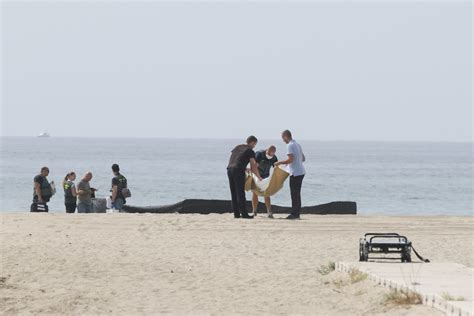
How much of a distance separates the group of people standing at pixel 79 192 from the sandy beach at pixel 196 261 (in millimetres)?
1620

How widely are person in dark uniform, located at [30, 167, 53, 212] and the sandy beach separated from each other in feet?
5.39

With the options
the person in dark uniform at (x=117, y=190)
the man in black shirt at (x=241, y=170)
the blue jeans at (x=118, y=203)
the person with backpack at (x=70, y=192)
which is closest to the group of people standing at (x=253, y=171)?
the man in black shirt at (x=241, y=170)

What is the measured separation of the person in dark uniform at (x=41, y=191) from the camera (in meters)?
23.2

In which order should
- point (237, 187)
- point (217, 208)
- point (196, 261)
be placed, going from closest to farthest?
point (196, 261) < point (237, 187) < point (217, 208)

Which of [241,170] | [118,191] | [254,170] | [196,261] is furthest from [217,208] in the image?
[196,261]

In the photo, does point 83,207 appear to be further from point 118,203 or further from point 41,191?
point 41,191

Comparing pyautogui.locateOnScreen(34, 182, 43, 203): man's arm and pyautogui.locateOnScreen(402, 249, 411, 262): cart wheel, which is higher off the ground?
pyautogui.locateOnScreen(34, 182, 43, 203): man's arm

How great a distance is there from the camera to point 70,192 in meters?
23.9

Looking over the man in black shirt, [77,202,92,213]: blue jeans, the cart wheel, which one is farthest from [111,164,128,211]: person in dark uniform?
the cart wheel

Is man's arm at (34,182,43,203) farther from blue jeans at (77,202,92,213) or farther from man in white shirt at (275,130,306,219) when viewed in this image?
man in white shirt at (275,130,306,219)

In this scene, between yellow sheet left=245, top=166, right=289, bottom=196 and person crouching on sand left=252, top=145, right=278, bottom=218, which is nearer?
yellow sheet left=245, top=166, right=289, bottom=196

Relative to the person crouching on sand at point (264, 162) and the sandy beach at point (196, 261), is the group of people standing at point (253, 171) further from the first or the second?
the sandy beach at point (196, 261)

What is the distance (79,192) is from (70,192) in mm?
690

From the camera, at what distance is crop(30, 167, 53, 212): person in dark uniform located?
23.2 metres
